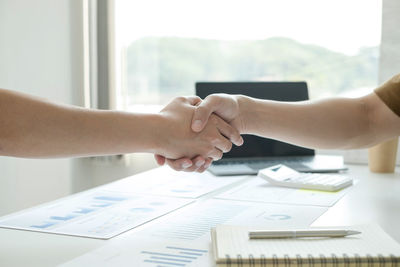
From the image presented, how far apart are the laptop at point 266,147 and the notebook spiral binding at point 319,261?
3.67ft

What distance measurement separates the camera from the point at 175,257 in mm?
897

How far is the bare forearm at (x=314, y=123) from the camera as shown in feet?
5.23

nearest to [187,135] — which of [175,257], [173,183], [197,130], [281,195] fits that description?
[197,130]

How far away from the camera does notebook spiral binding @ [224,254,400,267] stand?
2.60 feet

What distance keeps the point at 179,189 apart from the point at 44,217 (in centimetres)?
45

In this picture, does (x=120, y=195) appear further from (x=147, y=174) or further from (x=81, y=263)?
(x=81, y=263)

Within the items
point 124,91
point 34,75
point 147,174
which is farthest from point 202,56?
point 147,174

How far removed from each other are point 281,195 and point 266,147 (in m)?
0.64

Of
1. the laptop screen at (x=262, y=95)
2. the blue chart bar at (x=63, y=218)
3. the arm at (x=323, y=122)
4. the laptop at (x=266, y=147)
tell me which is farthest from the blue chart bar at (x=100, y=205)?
the laptop screen at (x=262, y=95)

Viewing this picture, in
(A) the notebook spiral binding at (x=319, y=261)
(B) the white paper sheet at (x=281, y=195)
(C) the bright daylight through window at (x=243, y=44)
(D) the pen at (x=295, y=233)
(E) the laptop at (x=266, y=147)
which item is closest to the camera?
(A) the notebook spiral binding at (x=319, y=261)

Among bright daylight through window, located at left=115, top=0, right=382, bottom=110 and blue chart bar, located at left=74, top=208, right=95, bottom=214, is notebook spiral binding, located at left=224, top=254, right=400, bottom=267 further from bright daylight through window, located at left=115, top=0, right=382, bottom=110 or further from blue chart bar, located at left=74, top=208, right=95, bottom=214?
bright daylight through window, located at left=115, top=0, right=382, bottom=110

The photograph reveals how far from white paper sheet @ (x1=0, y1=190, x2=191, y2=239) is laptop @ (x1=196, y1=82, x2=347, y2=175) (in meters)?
0.59

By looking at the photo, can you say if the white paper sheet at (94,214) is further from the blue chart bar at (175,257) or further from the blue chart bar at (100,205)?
the blue chart bar at (175,257)

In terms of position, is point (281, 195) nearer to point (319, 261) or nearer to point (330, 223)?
point (330, 223)
